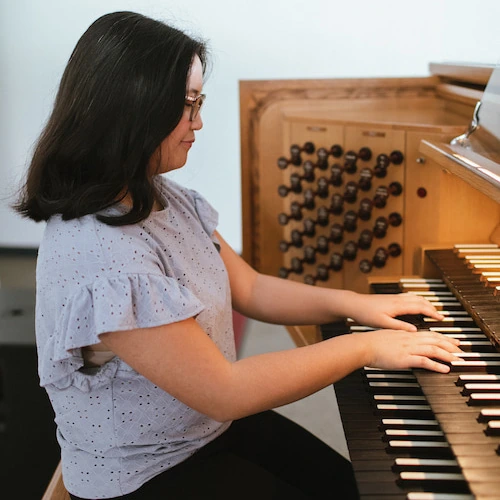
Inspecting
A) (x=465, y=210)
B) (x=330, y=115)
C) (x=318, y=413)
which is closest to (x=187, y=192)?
(x=465, y=210)

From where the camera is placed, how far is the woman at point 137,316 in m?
1.16

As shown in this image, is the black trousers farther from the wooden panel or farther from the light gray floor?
the light gray floor

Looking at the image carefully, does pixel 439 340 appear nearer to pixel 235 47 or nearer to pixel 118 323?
pixel 118 323

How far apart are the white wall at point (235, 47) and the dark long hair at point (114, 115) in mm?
2269

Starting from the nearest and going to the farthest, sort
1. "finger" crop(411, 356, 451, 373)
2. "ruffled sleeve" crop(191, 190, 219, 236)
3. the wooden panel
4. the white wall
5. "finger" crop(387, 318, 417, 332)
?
"finger" crop(411, 356, 451, 373) < "finger" crop(387, 318, 417, 332) < "ruffled sleeve" crop(191, 190, 219, 236) < the wooden panel < the white wall

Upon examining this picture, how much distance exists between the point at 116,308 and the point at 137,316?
4 cm

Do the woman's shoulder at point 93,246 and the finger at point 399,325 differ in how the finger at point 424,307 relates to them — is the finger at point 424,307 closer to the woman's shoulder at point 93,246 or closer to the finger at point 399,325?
the finger at point 399,325

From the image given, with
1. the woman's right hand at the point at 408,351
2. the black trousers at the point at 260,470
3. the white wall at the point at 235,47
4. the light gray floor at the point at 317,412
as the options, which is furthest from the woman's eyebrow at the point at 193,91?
the white wall at the point at 235,47

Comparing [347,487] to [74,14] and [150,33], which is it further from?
[74,14]

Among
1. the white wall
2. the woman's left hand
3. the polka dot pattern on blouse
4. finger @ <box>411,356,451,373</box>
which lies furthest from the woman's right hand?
the white wall

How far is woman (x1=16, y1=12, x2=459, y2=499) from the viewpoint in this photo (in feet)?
3.82

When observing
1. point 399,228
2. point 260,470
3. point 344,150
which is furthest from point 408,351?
point 344,150

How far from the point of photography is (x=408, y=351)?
1268mm

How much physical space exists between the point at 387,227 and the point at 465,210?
18.0 inches
